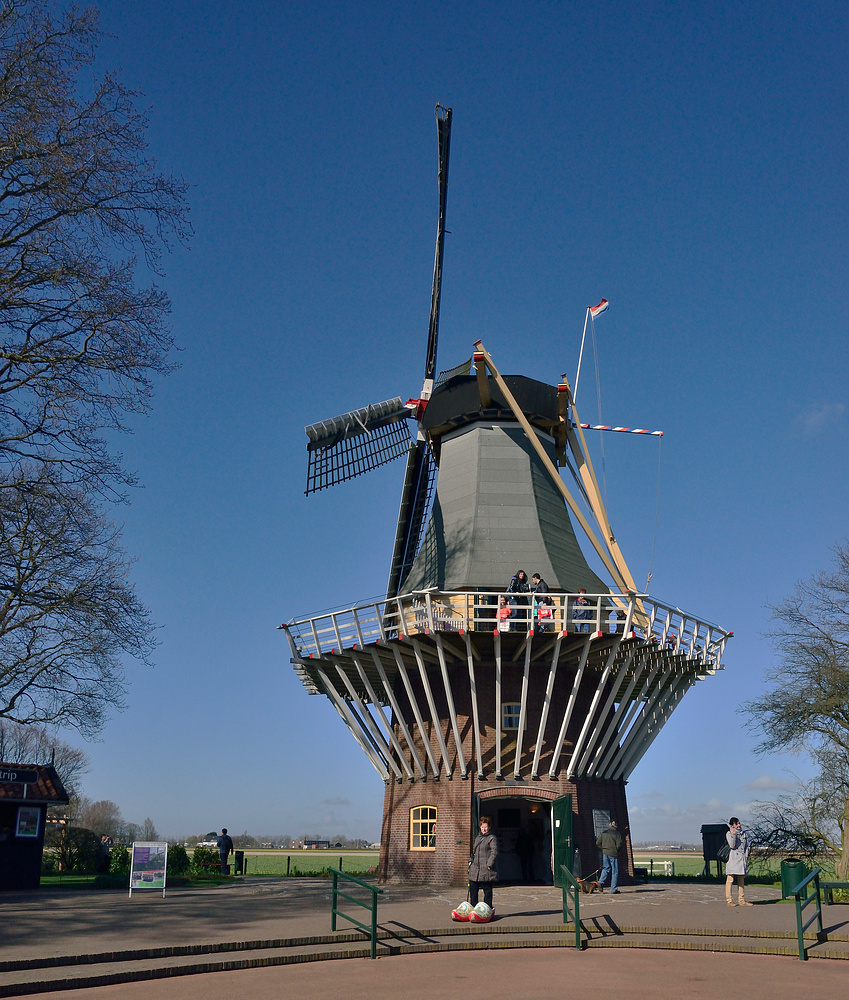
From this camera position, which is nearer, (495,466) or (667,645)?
(667,645)

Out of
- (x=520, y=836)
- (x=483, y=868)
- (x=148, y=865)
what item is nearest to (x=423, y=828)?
(x=520, y=836)

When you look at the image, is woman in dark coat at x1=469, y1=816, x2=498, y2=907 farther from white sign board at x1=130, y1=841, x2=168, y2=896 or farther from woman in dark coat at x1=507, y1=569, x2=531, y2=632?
woman in dark coat at x1=507, y1=569, x2=531, y2=632

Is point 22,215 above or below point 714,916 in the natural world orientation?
above

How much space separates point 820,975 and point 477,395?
18.0 metres

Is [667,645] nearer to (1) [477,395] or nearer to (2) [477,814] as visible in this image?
(2) [477,814]

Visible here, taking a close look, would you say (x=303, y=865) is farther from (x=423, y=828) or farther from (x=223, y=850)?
(x=423, y=828)

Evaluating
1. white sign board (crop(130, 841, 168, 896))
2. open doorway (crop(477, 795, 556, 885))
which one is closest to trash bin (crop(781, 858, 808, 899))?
open doorway (crop(477, 795, 556, 885))

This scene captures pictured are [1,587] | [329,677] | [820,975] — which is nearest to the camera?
[820,975]

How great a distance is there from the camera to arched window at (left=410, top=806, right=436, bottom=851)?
20891 millimetres

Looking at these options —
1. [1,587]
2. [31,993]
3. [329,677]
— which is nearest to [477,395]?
[329,677]

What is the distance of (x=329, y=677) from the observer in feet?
75.0

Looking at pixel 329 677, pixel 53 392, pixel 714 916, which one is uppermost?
pixel 53 392

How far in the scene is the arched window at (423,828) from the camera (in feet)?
68.5

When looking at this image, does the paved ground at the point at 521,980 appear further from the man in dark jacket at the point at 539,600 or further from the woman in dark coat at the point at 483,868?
the man in dark jacket at the point at 539,600
